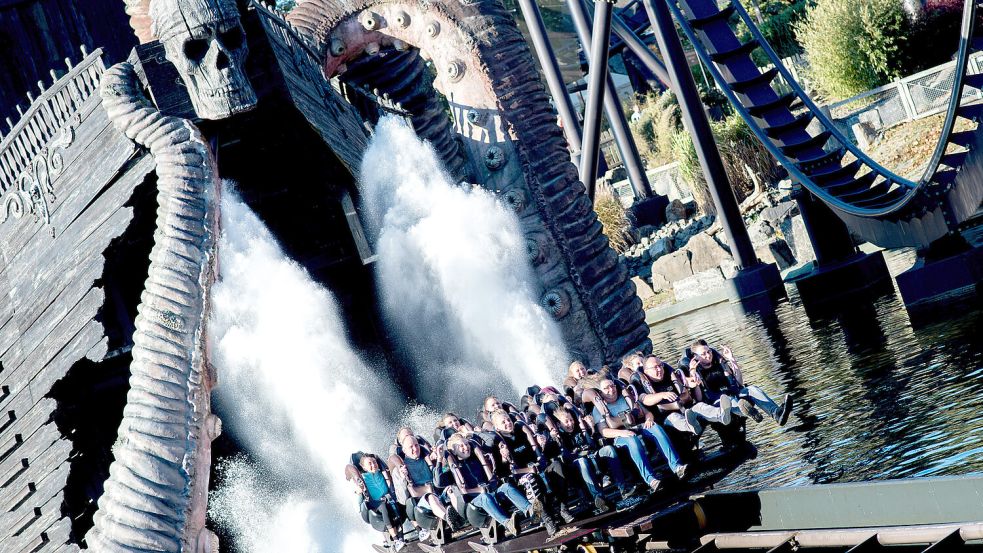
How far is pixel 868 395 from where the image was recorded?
1180cm

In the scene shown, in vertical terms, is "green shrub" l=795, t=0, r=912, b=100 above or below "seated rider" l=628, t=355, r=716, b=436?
above

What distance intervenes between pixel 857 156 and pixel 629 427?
9780 millimetres

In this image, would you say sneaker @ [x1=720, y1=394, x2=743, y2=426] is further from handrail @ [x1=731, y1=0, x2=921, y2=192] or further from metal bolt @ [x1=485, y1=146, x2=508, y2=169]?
handrail @ [x1=731, y1=0, x2=921, y2=192]

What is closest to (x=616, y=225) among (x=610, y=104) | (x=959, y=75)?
(x=610, y=104)

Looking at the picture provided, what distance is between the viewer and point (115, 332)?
13.9 meters

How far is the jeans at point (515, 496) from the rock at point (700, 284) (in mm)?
15477

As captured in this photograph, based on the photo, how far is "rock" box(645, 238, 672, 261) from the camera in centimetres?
2972

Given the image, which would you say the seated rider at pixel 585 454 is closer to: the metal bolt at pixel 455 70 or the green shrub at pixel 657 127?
the metal bolt at pixel 455 70

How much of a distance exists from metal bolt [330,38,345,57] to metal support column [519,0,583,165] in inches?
210

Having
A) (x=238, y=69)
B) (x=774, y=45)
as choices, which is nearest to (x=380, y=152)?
(x=238, y=69)

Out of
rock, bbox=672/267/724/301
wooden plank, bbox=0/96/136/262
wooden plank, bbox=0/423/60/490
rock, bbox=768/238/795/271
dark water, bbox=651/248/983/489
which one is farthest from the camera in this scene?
rock, bbox=672/267/724/301

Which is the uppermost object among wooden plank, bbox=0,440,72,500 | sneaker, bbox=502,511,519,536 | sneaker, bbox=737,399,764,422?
wooden plank, bbox=0,440,72,500

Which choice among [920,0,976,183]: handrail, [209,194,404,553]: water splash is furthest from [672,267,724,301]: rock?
[209,194,404,553]: water splash

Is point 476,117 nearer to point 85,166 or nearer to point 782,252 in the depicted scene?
point 85,166
